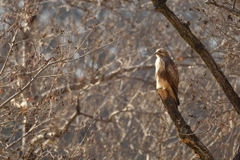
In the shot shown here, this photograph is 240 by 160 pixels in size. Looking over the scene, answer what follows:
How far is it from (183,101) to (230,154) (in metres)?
2.97

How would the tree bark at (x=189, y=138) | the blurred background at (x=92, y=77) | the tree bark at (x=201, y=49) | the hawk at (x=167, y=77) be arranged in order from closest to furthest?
the tree bark at (x=201, y=49), the tree bark at (x=189, y=138), the blurred background at (x=92, y=77), the hawk at (x=167, y=77)

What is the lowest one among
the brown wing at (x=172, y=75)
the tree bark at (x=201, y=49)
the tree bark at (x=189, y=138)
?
the tree bark at (x=189, y=138)

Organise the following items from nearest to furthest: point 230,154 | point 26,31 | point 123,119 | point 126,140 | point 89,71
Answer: point 230,154 < point 26,31 < point 89,71 < point 126,140 < point 123,119

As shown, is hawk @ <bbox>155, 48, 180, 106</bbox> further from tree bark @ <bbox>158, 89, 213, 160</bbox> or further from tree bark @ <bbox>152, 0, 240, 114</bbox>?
tree bark @ <bbox>152, 0, 240, 114</bbox>

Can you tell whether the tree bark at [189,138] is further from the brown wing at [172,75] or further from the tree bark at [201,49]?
the brown wing at [172,75]

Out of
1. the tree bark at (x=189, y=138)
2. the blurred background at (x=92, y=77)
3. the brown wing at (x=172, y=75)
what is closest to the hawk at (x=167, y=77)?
the brown wing at (x=172, y=75)

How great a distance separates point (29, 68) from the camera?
21.4 feet

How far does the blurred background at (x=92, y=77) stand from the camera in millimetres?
6270

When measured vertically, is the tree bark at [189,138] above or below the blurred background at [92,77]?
below

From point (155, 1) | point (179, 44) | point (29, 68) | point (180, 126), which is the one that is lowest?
point (180, 126)

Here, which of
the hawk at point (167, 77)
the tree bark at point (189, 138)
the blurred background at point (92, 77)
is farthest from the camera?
the hawk at point (167, 77)

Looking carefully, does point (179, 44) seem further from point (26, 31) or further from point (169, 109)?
point (169, 109)

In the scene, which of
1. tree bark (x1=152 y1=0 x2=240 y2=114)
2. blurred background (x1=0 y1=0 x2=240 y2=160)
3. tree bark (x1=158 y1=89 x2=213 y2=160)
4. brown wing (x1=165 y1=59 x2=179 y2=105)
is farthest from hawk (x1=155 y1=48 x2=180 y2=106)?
tree bark (x1=152 y1=0 x2=240 y2=114)

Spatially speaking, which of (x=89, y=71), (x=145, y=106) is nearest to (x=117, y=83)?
(x=145, y=106)
